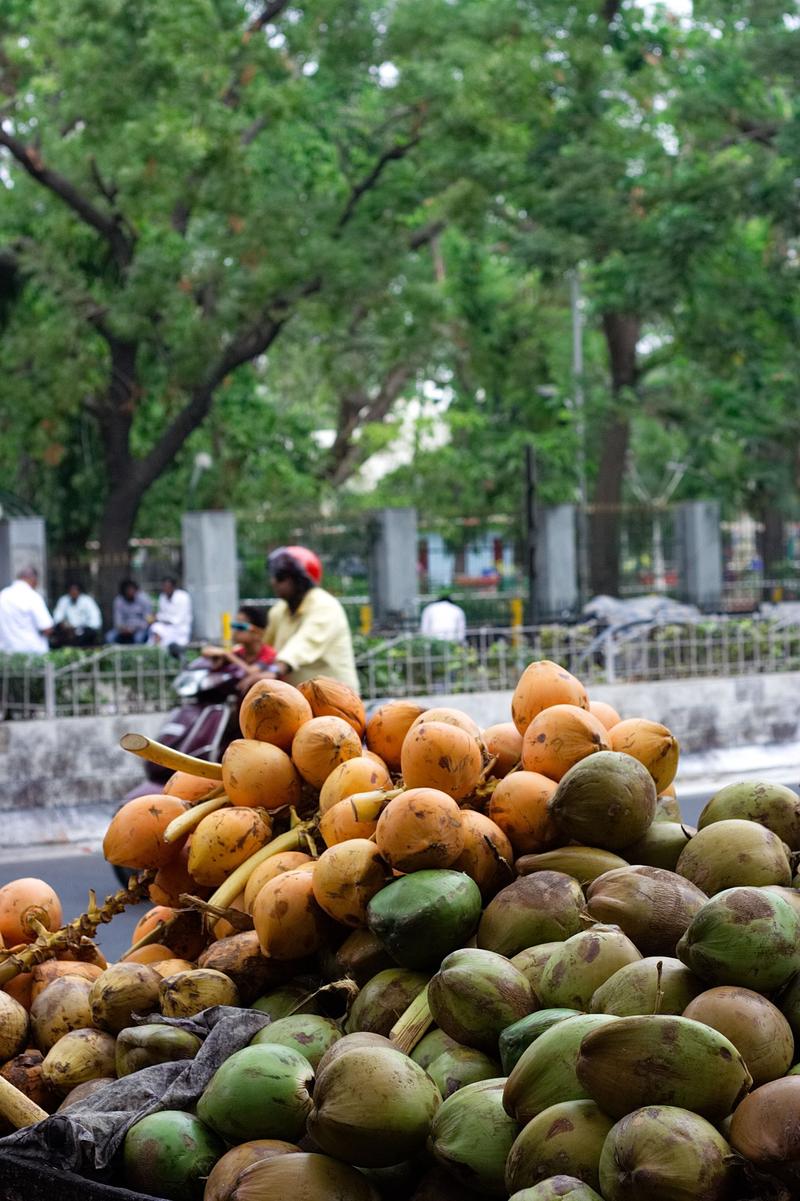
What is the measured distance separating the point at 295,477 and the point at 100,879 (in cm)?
2195

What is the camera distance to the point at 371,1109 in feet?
7.35

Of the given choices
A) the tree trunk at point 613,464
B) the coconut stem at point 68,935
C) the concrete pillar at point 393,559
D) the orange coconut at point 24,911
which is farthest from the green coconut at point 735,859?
the tree trunk at point 613,464

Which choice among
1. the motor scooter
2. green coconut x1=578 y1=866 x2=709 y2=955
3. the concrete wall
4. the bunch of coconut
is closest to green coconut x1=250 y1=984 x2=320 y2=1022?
the bunch of coconut

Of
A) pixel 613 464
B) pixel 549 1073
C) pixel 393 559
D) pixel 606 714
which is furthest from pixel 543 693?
pixel 613 464

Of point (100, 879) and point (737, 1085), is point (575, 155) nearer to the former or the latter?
point (100, 879)

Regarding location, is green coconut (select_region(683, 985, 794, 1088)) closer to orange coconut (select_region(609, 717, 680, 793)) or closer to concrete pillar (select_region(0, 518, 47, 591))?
orange coconut (select_region(609, 717, 680, 793))

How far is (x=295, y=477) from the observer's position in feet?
101

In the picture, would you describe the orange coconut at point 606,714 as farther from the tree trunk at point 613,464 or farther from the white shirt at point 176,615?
the tree trunk at point 613,464

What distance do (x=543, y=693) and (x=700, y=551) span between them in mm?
25085

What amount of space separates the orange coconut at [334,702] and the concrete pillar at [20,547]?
19253mm

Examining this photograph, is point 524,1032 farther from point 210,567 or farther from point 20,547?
point 20,547

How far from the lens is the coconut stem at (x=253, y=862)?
10.6 ft

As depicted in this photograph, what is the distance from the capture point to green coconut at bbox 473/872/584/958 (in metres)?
2.71

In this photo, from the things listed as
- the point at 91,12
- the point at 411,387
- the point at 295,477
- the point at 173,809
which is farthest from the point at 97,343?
the point at 173,809
